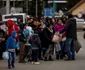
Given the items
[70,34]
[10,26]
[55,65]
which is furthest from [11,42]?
[70,34]

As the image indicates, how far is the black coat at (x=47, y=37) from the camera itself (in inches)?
684

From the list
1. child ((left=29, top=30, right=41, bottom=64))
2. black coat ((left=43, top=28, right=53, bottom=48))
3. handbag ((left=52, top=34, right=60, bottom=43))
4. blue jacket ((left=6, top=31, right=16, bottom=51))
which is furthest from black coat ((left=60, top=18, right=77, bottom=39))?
blue jacket ((left=6, top=31, right=16, bottom=51))

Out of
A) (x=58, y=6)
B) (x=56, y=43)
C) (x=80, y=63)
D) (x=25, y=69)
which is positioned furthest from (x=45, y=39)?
(x=58, y=6)

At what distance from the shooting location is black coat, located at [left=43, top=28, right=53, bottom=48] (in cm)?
1738

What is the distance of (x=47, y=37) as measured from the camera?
1742 cm

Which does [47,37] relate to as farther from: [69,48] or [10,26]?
[10,26]

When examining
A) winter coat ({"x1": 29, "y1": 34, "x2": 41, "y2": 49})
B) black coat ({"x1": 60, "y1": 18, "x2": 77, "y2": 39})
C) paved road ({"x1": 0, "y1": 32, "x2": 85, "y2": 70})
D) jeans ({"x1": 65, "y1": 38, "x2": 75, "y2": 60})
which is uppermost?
black coat ({"x1": 60, "y1": 18, "x2": 77, "y2": 39})

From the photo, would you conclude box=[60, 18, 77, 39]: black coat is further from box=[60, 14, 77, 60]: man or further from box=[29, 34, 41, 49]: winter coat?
box=[29, 34, 41, 49]: winter coat

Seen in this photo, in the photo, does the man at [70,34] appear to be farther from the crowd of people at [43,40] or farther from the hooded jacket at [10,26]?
the hooded jacket at [10,26]

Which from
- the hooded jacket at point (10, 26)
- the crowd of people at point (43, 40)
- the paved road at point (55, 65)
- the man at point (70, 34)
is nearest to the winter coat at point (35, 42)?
the crowd of people at point (43, 40)

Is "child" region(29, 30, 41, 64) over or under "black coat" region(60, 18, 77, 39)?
under

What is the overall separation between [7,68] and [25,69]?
66 cm

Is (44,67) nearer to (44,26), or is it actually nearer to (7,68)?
(7,68)

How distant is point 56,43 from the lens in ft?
57.8
